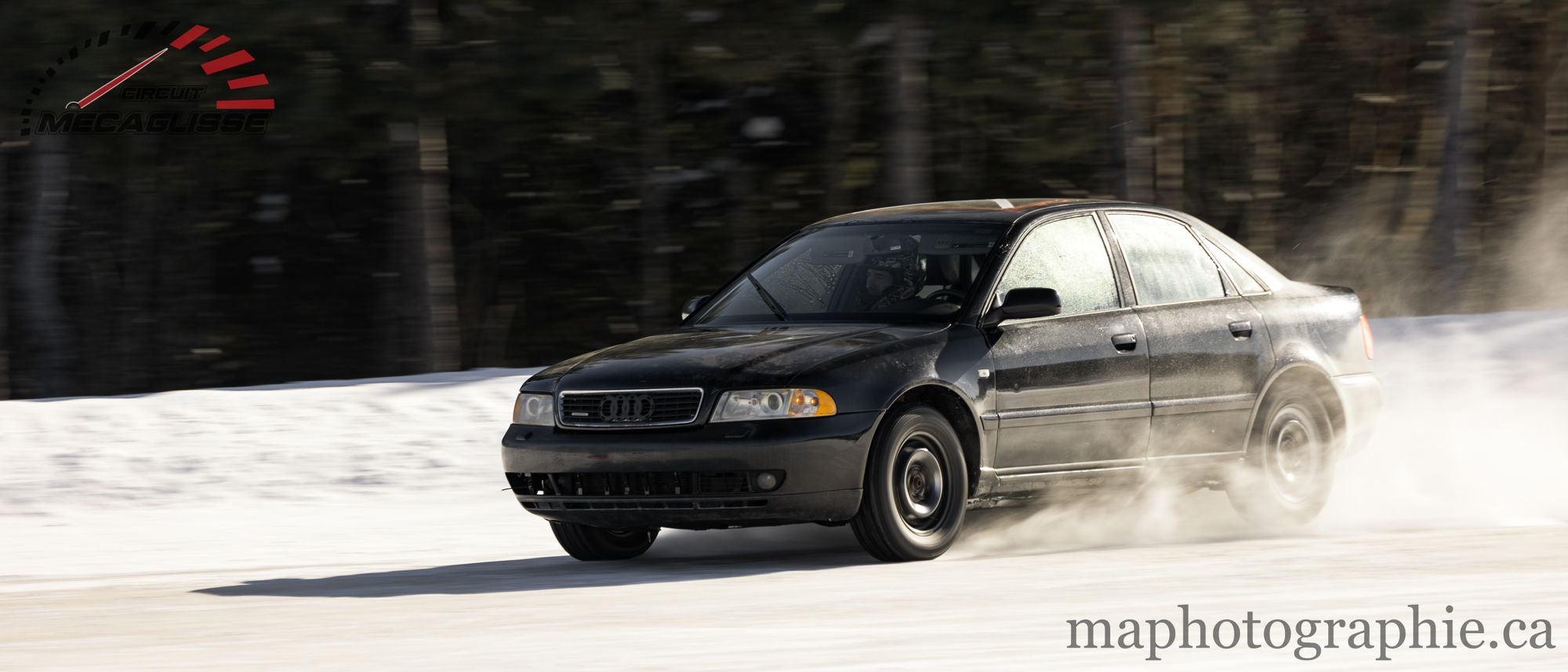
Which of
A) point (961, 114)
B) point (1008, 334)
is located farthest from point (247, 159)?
point (1008, 334)

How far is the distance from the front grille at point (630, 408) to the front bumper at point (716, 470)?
5cm

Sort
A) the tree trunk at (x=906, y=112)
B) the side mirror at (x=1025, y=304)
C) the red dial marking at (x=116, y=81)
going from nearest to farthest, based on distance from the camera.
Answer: the side mirror at (x=1025, y=304) < the red dial marking at (x=116, y=81) < the tree trunk at (x=906, y=112)

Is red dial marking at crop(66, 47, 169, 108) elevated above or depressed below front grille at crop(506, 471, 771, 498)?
above

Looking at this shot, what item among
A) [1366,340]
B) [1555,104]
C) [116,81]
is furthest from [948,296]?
[1555,104]

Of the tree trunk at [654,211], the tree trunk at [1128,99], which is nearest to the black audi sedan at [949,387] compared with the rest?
the tree trunk at [1128,99]

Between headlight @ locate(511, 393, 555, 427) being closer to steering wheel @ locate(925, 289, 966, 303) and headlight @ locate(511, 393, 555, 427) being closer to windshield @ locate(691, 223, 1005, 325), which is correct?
windshield @ locate(691, 223, 1005, 325)

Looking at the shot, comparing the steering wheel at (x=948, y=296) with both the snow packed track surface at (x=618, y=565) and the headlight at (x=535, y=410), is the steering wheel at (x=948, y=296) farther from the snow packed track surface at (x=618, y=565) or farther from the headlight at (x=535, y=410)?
the headlight at (x=535, y=410)

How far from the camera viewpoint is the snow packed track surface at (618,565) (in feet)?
21.5

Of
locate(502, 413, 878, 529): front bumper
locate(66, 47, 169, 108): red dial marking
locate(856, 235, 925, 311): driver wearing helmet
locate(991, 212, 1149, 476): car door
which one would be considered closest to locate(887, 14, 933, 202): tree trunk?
locate(66, 47, 169, 108): red dial marking

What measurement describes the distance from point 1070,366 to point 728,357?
164 cm

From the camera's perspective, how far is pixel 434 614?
23.9 feet

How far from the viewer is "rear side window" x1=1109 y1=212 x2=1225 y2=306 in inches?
382

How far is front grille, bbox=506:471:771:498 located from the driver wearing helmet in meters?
1.30

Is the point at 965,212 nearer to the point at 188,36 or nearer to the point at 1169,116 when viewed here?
the point at 188,36
